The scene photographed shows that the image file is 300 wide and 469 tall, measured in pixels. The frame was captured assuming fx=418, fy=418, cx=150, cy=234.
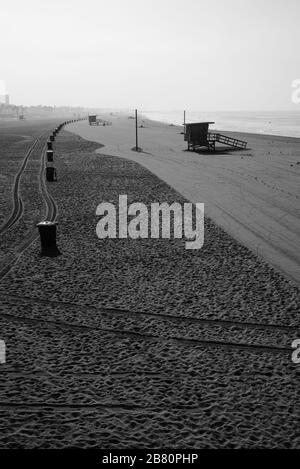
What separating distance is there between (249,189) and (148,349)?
15649 millimetres

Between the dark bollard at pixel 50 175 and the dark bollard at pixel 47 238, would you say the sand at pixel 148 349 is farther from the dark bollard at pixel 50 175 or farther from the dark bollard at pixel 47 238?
the dark bollard at pixel 50 175

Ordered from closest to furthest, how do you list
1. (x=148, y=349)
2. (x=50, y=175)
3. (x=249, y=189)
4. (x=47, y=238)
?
(x=148, y=349), (x=47, y=238), (x=249, y=189), (x=50, y=175)

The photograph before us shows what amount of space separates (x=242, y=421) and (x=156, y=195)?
15.1 m

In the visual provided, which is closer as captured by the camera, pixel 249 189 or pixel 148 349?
pixel 148 349

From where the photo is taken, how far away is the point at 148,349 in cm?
712

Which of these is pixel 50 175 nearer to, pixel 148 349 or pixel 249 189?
pixel 249 189

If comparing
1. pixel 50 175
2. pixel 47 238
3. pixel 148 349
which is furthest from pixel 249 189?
pixel 148 349

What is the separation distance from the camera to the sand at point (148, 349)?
207 inches

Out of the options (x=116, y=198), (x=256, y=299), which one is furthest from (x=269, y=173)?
(x=256, y=299)

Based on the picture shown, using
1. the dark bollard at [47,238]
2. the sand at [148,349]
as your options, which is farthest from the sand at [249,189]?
the dark bollard at [47,238]

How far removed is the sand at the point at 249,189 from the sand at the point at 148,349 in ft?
4.70

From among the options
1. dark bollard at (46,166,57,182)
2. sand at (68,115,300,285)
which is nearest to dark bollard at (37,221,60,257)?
sand at (68,115,300,285)

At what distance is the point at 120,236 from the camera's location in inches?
551
